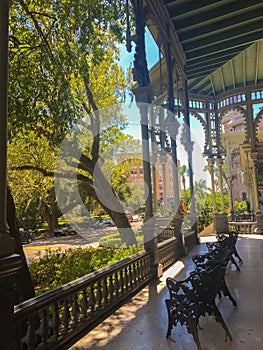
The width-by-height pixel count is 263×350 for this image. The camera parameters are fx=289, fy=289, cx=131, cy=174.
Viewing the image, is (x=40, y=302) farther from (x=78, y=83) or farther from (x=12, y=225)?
(x=78, y=83)

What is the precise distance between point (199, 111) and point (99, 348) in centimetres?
1560

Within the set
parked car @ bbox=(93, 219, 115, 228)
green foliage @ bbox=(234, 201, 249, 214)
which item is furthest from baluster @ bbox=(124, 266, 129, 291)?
parked car @ bbox=(93, 219, 115, 228)

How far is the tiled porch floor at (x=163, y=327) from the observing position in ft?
10.9

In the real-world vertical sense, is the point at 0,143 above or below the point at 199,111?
below

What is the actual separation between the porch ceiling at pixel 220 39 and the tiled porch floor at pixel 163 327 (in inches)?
341

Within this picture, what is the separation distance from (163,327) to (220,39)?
35.9 ft

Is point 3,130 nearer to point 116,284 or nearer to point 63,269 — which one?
point 116,284

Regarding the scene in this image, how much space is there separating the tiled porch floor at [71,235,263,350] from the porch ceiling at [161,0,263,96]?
8658 millimetres

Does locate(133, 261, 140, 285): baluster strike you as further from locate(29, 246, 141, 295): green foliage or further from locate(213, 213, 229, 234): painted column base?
locate(213, 213, 229, 234): painted column base

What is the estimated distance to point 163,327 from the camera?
3816 mm

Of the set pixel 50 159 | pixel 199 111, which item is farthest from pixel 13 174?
pixel 199 111

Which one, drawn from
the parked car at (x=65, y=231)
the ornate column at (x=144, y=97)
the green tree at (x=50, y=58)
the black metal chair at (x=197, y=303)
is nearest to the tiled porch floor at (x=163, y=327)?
the black metal chair at (x=197, y=303)

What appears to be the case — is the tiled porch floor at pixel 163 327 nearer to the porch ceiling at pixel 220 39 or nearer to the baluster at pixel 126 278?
the baluster at pixel 126 278

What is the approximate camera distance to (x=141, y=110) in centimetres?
700
